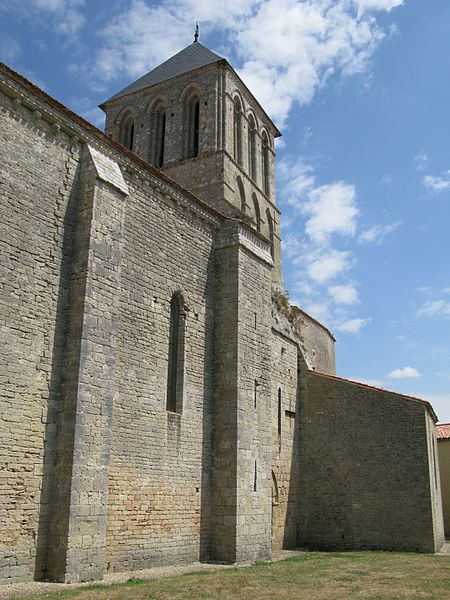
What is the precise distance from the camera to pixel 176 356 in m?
12.2

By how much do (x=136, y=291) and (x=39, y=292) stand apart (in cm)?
228

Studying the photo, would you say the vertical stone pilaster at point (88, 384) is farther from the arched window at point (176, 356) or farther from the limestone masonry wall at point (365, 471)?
the limestone masonry wall at point (365, 471)

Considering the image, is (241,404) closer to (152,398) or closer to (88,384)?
(152,398)

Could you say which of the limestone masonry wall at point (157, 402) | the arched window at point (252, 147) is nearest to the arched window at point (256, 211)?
the arched window at point (252, 147)

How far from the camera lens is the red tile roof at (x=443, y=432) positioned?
86.9 feet

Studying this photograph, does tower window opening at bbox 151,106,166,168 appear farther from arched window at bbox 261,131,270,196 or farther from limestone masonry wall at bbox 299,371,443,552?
limestone masonry wall at bbox 299,371,443,552

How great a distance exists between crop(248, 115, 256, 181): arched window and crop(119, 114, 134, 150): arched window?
4.75 meters

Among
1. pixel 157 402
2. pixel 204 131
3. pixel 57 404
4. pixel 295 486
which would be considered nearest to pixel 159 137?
pixel 204 131

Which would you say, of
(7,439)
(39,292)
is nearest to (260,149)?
(39,292)

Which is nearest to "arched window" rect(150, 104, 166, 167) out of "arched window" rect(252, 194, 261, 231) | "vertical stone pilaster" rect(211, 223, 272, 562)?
"arched window" rect(252, 194, 261, 231)

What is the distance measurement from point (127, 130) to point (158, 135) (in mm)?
1710

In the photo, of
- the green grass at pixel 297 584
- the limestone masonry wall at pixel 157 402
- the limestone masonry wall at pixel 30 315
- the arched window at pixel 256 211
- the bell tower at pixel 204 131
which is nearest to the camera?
the green grass at pixel 297 584

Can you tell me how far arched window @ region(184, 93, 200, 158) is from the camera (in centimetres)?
2188

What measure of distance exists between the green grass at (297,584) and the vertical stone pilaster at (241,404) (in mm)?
851
